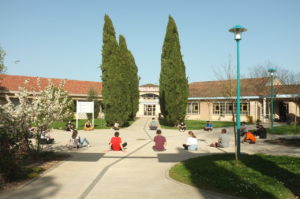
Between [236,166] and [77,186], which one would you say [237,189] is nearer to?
[236,166]

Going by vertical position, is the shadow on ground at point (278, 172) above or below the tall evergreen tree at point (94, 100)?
below

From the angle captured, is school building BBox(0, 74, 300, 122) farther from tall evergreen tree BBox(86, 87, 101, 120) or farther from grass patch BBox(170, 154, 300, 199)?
grass patch BBox(170, 154, 300, 199)

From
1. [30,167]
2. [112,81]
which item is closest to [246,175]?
[30,167]

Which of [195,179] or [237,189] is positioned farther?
[195,179]

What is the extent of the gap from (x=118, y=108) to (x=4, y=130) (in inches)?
740

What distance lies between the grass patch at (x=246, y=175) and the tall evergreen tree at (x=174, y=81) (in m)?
17.1

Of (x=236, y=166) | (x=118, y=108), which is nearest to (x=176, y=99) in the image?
(x=118, y=108)

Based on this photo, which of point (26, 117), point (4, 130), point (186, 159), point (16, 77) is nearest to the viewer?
point (4, 130)

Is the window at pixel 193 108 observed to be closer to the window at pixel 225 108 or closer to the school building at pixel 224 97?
the school building at pixel 224 97

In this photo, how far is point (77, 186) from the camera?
7219 millimetres

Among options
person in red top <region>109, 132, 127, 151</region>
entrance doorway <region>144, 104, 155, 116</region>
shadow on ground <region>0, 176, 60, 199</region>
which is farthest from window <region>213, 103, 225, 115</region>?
shadow on ground <region>0, 176, 60, 199</region>

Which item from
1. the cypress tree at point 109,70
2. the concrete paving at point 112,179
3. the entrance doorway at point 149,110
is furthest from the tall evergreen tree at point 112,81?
the entrance doorway at point 149,110

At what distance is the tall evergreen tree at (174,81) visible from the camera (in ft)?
94.1

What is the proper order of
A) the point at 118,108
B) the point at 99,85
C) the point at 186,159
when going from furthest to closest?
the point at 99,85 → the point at 118,108 → the point at 186,159
